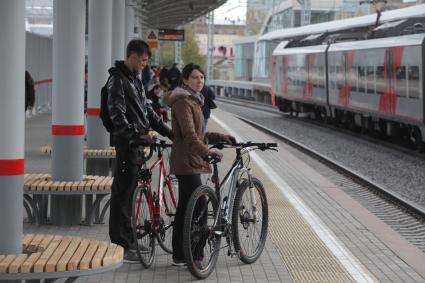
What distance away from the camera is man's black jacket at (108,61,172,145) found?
8016 millimetres

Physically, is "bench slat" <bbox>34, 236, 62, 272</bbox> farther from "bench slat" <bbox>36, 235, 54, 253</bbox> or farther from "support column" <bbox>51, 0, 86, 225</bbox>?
"support column" <bbox>51, 0, 86, 225</bbox>

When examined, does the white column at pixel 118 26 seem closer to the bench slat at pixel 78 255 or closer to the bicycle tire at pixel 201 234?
the bicycle tire at pixel 201 234

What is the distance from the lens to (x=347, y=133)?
1207 inches

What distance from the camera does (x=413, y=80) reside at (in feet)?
70.9

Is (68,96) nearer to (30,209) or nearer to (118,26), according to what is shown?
(30,209)

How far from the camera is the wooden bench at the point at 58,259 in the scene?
5816 millimetres

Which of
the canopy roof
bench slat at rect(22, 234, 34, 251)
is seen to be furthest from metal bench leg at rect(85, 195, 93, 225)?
the canopy roof

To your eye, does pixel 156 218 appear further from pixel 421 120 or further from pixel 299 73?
pixel 299 73

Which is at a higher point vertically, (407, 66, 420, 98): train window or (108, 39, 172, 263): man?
(407, 66, 420, 98): train window

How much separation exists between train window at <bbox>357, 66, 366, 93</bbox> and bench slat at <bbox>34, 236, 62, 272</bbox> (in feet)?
68.5

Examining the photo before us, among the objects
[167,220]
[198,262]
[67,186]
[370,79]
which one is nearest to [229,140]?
[167,220]

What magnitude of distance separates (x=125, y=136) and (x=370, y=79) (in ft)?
61.7

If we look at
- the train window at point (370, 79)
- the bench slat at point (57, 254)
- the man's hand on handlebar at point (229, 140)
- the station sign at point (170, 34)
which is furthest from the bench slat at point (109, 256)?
the station sign at point (170, 34)

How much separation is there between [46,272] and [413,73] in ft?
55.0
